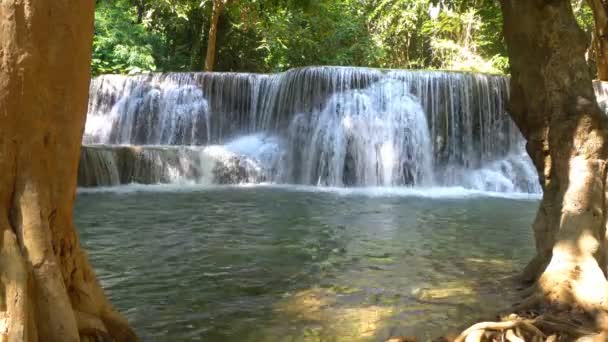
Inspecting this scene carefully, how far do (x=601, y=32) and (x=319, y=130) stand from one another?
348 inches

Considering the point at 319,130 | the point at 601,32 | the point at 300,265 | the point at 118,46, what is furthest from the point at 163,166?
the point at 601,32

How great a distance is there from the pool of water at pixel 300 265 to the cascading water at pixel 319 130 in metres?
4.59

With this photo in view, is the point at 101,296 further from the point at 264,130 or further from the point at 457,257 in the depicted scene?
the point at 264,130

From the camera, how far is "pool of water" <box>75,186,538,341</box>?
3914 mm

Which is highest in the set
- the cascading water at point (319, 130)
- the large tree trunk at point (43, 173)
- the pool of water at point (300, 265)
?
the cascading water at point (319, 130)

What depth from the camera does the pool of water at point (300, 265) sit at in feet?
12.8

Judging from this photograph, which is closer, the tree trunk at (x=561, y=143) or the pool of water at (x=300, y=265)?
the tree trunk at (x=561, y=143)

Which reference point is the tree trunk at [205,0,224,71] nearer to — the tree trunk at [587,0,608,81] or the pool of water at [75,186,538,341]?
the tree trunk at [587,0,608,81]

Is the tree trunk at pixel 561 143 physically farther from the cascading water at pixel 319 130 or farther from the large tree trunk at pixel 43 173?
the cascading water at pixel 319 130

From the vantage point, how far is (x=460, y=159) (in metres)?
16.4

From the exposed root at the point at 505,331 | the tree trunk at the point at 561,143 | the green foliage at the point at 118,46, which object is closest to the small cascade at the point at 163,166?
the green foliage at the point at 118,46

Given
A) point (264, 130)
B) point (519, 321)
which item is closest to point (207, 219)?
point (519, 321)

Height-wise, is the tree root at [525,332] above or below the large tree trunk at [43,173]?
below

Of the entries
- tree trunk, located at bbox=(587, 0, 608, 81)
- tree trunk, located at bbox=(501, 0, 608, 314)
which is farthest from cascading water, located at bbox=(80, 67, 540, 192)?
tree trunk, located at bbox=(501, 0, 608, 314)
